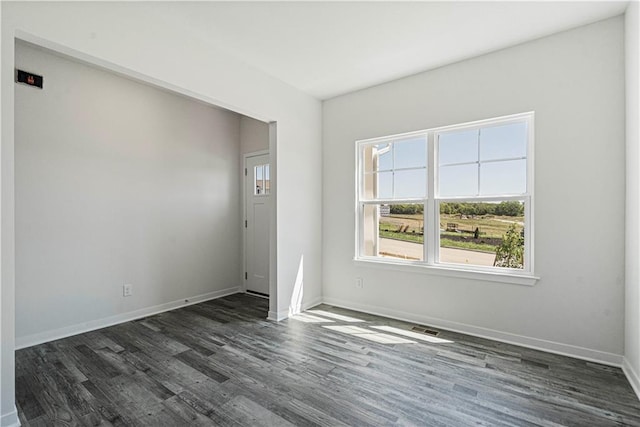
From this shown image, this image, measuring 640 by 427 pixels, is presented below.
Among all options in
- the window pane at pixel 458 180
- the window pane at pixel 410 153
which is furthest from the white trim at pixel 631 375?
the window pane at pixel 410 153

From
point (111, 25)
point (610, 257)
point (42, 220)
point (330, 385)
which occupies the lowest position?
point (330, 385)

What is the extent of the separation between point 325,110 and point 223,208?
218cm

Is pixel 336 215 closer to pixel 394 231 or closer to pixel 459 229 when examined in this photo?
pixel 394 231

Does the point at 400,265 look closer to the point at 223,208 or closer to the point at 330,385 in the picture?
the point at 330,385

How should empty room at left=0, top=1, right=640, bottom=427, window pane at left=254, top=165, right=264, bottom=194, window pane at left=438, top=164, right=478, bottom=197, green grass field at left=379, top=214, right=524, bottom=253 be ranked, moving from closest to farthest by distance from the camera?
empty room at left=0, top=1, right=640, bottom=427 → green grass field at left=379, top=214, right=524, bottom=253 → window pane at left=438, top=164, right=478, bottom=197 → window pane at left=254, top=165, right=264, bottom=194

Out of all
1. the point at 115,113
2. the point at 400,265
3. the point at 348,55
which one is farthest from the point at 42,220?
the point at 400,265

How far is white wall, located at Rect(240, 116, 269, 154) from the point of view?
4676 millimetres

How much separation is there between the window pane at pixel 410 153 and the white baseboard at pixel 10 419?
3818 millimetres

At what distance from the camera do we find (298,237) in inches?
156

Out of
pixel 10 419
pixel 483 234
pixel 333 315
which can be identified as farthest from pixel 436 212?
pixel 10 419

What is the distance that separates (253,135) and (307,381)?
12.2ft

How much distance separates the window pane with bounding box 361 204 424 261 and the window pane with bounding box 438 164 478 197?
345mm

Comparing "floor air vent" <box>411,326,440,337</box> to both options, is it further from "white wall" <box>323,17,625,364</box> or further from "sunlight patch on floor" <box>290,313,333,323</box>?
"sunlight patch on floor" <box>290,313,333,323</box>

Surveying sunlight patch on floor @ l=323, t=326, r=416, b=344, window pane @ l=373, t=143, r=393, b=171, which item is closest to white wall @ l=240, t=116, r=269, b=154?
window pane @ l=373, t=143, r=393, b=171
